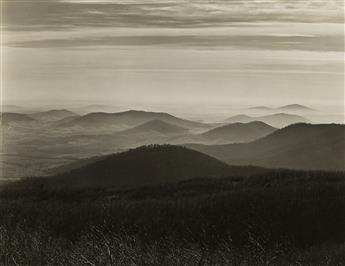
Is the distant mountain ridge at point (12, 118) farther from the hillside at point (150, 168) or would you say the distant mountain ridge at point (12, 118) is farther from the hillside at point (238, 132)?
the hillside at point (238, 132)

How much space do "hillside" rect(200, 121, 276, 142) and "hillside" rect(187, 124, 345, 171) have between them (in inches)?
6.0

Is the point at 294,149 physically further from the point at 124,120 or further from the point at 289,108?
the point at 124,120

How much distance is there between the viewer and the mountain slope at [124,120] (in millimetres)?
12320

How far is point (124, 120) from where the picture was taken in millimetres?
12516

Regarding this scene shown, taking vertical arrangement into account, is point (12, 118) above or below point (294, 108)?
below

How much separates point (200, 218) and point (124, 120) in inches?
100.0

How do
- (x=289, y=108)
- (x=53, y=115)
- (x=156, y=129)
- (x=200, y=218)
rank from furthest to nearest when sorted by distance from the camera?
1. (x=289, y=108)
2. (x=53, y=115)
3. (x=156, y=129)
4. (x=200, y=218)

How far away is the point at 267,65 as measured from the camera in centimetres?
1291

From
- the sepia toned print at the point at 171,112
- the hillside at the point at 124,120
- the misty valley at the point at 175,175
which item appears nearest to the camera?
the misty valley at the point at 175,175

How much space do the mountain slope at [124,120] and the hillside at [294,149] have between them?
544mm

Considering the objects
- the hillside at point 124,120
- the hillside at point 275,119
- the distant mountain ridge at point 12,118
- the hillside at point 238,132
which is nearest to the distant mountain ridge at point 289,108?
the hillside at point 275,119

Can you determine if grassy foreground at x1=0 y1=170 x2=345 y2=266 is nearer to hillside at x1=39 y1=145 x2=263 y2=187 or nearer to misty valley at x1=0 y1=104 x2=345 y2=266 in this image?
misty valley at x1=0 y1=104 x2=345 y2=266

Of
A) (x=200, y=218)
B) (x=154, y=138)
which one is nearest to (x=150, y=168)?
(x=154, y=138)

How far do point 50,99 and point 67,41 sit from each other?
3.89ft
